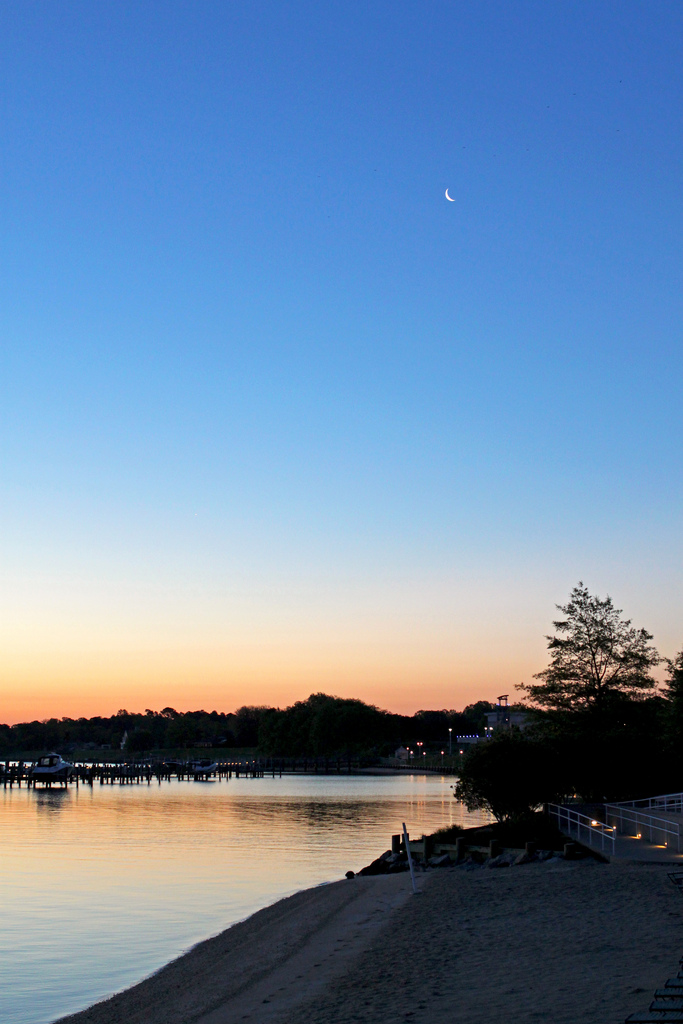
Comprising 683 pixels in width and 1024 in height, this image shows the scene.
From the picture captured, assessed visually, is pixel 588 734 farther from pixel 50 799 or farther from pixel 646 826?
pixel 50 799

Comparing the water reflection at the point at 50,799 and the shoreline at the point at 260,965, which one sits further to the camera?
the water reflection at the point at 50,799

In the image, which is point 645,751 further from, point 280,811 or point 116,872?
point 280,811

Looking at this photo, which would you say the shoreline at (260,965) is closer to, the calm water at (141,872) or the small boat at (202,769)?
the calm water at (141,872)

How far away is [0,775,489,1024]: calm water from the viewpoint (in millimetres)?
26375

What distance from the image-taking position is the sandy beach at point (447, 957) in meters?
15.4

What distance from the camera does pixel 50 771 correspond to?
13300 centimetres

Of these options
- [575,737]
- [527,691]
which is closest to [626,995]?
[575,737]

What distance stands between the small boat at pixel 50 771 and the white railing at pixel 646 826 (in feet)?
349

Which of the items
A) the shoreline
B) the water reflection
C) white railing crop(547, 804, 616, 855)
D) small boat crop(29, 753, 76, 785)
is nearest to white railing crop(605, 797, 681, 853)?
white railing crop(547, 804, 616, 855)

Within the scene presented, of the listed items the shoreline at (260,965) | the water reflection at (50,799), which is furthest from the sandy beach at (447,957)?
the water reflection at (50,799)

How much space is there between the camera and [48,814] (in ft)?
284

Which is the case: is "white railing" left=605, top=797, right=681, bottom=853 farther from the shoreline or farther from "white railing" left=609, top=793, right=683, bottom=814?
the shoreline

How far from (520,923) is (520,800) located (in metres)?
20.6

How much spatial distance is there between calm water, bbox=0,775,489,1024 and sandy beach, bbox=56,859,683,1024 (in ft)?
7.99
